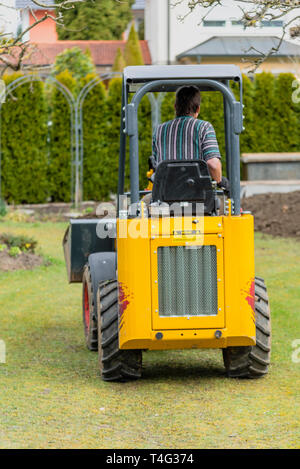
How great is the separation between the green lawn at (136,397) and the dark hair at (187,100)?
1.86 meters

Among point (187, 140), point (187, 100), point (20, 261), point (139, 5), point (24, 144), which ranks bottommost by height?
point (20, 261)

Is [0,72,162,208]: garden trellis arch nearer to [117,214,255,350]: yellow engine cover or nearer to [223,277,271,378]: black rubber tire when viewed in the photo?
[223,277,271,378]: black rubber tire

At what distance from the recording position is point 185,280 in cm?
539

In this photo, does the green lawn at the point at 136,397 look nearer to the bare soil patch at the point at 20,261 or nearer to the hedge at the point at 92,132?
the bare soil patch at the point at 20,261

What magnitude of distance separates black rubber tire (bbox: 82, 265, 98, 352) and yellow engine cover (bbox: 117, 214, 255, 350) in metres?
1.23

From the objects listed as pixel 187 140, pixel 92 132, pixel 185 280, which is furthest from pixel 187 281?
pixel 92 132

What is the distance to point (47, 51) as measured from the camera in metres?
41.6

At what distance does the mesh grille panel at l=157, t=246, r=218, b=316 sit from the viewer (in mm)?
5352

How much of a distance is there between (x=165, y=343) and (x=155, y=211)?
2.77 feet

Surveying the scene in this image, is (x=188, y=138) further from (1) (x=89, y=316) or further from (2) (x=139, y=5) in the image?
(2) (x=139, y=5)

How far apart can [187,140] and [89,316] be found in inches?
73.6

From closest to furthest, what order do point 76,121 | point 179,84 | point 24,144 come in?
point 179,84, point 76,121, point 24,144

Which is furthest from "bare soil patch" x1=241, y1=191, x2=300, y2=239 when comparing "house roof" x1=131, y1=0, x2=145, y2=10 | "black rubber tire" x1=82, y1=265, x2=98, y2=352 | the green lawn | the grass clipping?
"house roof" x1=131, y1=0, x2=145, y2=10

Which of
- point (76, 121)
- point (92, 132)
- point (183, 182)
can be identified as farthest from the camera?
point (92, 132)
